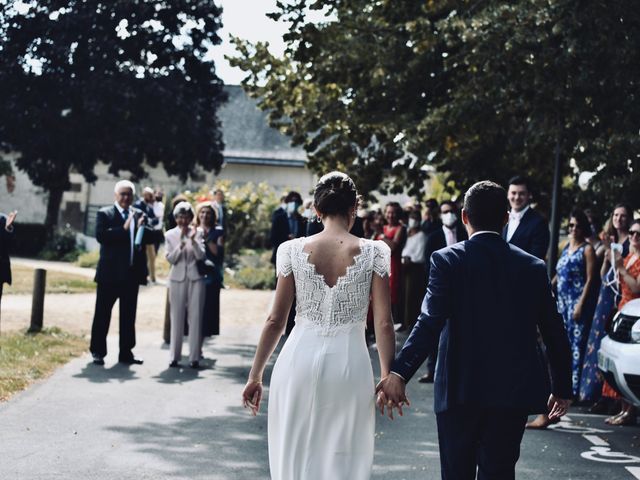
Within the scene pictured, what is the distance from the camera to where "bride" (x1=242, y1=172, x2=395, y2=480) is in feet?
17.6

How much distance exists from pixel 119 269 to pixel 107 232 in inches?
19.0

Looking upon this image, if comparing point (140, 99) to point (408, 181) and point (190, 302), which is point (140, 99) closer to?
point (408, 181)

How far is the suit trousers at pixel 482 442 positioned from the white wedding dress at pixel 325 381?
47 cm

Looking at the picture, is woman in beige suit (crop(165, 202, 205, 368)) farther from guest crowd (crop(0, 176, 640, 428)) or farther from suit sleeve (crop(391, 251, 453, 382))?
suit sleeve (crop(391, 251, 453, 382))

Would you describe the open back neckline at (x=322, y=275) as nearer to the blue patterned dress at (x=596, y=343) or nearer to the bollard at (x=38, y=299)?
the blue patterned dress at (x=596, y=343)

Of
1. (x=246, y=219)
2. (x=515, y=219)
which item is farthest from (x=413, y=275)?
(x=246, y=219)

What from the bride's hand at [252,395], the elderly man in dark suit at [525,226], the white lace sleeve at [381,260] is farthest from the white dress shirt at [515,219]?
the bride's hand at [252,395]

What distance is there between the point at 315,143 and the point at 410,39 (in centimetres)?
454

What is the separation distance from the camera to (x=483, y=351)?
16.8 ft

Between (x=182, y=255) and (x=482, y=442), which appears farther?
(x=182, y=255)

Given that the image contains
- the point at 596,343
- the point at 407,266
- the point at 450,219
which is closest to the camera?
the point at 596,343

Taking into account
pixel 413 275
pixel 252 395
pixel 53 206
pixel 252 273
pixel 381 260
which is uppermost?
pixel 53 206

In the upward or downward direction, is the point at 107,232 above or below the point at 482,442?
above

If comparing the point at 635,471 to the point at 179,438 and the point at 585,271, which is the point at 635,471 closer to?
the point at 179,438
